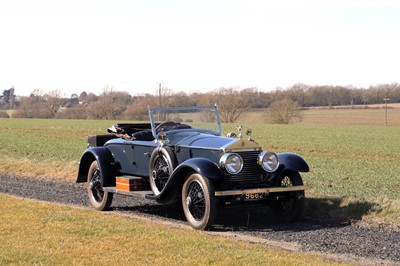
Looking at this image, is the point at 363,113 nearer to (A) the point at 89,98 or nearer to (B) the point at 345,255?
(A) the point at 89,98

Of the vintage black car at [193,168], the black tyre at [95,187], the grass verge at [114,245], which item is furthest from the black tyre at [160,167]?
the black tyre at [95,187]

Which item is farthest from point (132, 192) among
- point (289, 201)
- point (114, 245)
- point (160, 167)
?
point (114, 245)

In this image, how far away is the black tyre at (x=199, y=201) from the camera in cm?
873

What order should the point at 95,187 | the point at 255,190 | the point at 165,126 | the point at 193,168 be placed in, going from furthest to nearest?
the point at 95,187 < the point at 165,126 < the point at 193,168 < the point at 255,190

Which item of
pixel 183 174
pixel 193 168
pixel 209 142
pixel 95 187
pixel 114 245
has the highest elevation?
pixel 209 142

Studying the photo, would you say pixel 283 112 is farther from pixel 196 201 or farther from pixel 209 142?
pixel 196 201

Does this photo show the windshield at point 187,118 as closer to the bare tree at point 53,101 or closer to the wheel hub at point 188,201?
the wheel hub at point 188,201

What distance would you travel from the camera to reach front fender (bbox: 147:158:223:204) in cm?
884

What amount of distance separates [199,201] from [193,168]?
492 millimetres

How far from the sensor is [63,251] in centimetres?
699

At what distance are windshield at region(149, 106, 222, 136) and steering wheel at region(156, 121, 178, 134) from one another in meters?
0.03

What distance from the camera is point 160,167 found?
9.93m

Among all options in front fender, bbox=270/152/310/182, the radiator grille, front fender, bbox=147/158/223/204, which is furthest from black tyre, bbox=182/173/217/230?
front fender, bbox=270/152/310/182

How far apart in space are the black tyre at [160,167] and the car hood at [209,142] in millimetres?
225
